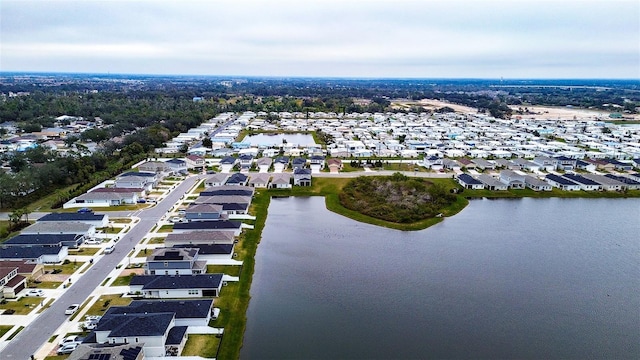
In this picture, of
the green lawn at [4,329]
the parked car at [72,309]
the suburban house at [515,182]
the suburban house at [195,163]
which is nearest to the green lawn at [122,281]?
the parked car at [72,309]

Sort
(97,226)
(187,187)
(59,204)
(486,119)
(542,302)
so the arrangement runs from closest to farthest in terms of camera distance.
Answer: (542,302), (97,226), (59,204), (187,187), (486,119)

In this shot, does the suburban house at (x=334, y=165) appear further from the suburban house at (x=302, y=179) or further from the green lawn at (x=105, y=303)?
the green lawn at (x=105, y=303)

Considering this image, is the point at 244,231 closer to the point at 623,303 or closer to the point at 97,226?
the point at 97,226

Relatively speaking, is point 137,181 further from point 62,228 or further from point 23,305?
point 23,305

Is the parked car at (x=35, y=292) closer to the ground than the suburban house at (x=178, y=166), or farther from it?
closer to the ground

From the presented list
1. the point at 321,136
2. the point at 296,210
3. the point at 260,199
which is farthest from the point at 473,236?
the point at 321,136

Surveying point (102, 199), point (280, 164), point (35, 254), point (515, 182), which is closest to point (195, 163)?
point (280, 164)
